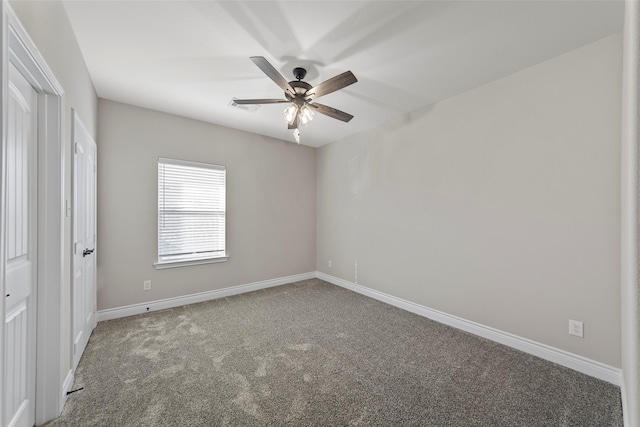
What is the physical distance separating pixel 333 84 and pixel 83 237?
262 cm

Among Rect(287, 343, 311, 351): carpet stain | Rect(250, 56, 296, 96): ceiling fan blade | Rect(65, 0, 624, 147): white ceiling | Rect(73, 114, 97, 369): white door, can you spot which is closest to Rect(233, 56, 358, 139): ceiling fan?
Rect(250, 56, 296, 96): ceiling fan blade

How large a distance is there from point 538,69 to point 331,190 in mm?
3167

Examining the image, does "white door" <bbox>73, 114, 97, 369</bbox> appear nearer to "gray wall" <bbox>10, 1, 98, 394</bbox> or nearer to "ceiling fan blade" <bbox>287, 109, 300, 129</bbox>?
"gray wall" <bbox>10, 1, 98, 394</bbox>

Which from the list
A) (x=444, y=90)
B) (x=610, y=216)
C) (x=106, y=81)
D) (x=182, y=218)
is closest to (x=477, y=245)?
(x=610, y=216)

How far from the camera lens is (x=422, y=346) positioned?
8.47 feet

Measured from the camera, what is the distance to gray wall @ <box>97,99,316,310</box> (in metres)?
3.18

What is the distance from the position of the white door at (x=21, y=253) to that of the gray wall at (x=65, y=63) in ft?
0.57

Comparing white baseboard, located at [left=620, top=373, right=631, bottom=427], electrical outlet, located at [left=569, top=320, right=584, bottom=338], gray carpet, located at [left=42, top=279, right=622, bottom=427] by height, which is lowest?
gray carpet, located at [left=42, top=279, right=622, bottom=427]

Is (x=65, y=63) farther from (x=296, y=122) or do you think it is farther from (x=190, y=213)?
(x=190, y=213)

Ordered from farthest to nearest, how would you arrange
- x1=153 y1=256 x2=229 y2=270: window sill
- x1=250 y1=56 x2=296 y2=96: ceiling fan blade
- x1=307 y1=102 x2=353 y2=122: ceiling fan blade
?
x1=153 y1=256 x2=229 y2=270: window sill → x1=307 y1=102 x2=353 y2=122: ceiling fan blade → x1=250 y1=56 x2=296 y2=96: ceiling fan blade

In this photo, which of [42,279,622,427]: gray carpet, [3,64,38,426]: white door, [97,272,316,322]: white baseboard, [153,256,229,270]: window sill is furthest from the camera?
[153,256,229,270]: window sill

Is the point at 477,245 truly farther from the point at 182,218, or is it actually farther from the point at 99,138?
the point at 99,138

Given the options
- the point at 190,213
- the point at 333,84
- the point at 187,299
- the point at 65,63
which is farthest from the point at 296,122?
the point at 187,299

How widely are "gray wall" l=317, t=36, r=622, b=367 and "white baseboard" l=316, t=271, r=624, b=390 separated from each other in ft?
0.18
